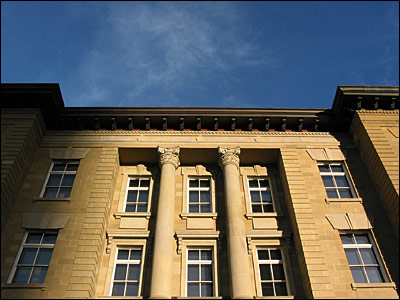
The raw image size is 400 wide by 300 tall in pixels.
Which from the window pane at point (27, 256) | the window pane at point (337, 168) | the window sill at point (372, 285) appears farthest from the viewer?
the window pane at point (337, 168)

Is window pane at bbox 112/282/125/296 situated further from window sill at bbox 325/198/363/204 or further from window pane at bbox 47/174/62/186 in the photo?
window sill at bbox 325/198/363/204

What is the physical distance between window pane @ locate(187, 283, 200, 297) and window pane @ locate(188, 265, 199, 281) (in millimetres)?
261

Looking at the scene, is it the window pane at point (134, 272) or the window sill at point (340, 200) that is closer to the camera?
the window pane at point (134, 272)

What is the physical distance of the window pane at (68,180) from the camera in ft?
62.0

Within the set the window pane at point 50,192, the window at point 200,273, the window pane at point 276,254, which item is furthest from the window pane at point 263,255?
the window pane at point 50,192

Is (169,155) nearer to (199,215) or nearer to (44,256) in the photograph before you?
(199,215)

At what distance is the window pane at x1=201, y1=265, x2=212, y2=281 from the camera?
16.1 m

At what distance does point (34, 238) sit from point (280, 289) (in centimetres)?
1047

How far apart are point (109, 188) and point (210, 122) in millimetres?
6553

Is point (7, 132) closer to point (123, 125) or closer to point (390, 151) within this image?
point (123, 125)

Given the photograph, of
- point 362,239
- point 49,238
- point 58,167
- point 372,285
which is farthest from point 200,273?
point 58,167

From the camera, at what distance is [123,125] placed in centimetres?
2123

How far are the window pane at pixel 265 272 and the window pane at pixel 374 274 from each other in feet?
12.7

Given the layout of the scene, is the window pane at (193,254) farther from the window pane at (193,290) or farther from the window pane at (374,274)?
the window pane at (374,274)
